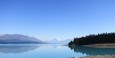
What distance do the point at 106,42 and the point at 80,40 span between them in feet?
63.3

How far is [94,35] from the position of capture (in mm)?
147375

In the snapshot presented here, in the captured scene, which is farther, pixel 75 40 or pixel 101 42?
pixel 75 40

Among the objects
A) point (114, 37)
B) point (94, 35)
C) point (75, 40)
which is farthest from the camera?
point (75, 40)

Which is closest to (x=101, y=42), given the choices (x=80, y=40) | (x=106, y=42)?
(x=106, y=42)

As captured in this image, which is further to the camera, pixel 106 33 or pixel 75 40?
pixel 75 40

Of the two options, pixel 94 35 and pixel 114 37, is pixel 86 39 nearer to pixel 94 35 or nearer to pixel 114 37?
pixel 94 35

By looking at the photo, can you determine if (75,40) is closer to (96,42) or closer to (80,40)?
(80,40)

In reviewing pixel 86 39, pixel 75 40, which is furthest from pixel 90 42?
pixel 75 40

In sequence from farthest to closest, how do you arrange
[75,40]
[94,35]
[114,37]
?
[75,40] → [94,35] → [114,37]

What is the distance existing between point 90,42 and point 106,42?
10.9m

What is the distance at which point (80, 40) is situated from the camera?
497 feet

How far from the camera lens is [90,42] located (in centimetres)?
14512

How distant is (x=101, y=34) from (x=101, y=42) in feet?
21.8

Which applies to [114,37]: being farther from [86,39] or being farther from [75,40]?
[75,40]
